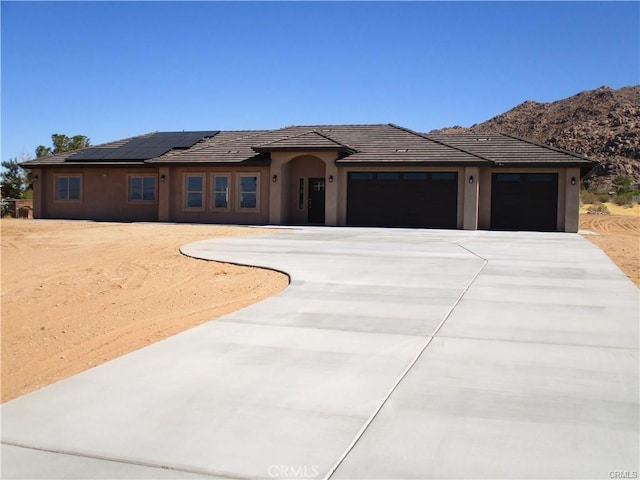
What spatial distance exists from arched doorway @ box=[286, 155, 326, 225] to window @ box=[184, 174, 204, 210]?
448 centimetres

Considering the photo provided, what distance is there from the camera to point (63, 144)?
6444 cm

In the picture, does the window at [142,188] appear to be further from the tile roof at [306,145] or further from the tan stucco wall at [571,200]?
the tan stucco wall at [571,200]

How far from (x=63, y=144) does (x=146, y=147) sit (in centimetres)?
3285

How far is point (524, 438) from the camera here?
453 centimetres

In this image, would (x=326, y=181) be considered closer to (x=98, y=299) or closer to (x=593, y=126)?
(x=98, y=299)

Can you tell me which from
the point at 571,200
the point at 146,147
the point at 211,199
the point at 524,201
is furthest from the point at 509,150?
the point at 146,147

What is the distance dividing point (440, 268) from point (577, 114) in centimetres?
8726

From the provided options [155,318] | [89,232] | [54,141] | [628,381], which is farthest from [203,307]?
[54,141]

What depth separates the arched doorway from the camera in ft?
107

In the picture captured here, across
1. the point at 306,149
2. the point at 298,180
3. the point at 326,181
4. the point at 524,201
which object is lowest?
the point at 524,201

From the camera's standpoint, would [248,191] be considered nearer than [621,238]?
No

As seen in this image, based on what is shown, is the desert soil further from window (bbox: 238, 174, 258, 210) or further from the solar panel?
the solar panel

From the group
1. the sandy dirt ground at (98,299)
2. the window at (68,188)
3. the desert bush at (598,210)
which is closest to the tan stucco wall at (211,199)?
the window at (68,188)

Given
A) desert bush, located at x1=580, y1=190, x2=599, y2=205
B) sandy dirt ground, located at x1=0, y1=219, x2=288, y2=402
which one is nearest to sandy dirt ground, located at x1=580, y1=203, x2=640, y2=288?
desert bush, located at x1=580, y1=190, x2=599, y2=205
